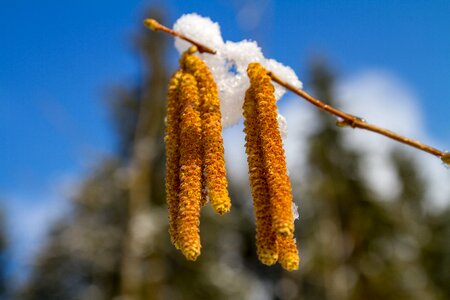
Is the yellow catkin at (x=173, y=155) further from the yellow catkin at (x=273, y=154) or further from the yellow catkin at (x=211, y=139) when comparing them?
the yellow catkin at (x=273, y=154)

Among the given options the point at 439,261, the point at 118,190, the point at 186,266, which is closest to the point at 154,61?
the point at 118,190

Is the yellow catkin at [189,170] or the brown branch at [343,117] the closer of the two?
the yellow catkin at [189,170]

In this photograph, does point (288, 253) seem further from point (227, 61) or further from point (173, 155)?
point (227, 61)

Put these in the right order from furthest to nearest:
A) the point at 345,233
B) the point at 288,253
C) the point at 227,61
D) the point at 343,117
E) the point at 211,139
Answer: the point at 345,233 → the point at 227,61 → the point at 343,117 → the point at 211,139 → the point at 288,253

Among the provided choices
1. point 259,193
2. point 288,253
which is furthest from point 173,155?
point 288,253

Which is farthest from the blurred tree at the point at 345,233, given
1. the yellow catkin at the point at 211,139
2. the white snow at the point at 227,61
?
the yellow catkin at the point at 211,139

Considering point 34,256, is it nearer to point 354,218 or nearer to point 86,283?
point 86,283
